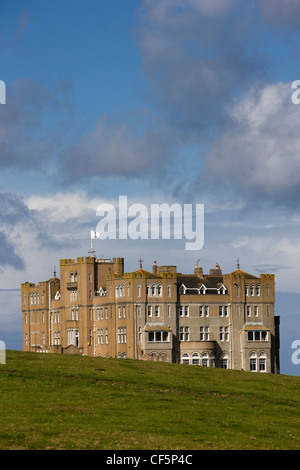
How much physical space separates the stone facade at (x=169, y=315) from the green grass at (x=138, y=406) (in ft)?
191

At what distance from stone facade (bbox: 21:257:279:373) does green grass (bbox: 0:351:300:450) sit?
58.3 metres

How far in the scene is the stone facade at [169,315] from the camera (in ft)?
432

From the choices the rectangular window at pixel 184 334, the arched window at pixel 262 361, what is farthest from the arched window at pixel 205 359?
the arched window at pixel 262 361

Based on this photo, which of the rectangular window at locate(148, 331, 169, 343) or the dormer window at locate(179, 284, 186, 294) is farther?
the dormer window at locate(179, 284, 186, 294)

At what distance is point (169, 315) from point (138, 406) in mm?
84172

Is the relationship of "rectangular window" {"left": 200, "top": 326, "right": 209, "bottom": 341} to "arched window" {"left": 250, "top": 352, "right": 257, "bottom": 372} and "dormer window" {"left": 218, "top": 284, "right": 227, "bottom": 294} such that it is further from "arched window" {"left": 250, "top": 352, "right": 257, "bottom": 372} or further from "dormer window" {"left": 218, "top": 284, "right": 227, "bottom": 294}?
"arched window" {"left": 250, "top": 352, "right": 257, "bottom": 372}

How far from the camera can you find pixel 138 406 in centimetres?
4981

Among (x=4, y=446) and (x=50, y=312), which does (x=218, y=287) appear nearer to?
(x=50, y=312)

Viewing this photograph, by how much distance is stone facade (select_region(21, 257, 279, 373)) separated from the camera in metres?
132

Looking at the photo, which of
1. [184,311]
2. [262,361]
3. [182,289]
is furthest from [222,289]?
[262,361]

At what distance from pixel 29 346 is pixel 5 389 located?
10378cm

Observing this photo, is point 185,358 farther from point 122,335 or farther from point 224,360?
point 122,335

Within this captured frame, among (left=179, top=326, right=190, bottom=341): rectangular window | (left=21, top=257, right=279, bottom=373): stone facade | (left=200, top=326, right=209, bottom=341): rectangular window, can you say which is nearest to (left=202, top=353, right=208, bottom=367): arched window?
(left=21, top=257, right=279, bottom=373): stone facade
